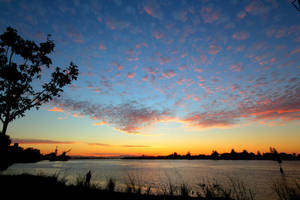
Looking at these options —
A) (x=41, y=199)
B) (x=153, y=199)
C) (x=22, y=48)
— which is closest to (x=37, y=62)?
(x=22, y=48)

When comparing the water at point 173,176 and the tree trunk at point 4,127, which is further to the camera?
the water at point 173,176

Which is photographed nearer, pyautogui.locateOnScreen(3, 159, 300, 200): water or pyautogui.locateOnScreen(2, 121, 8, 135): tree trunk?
pyautogui.locateOnScreen(2, 121, 8, 135): tree trunk

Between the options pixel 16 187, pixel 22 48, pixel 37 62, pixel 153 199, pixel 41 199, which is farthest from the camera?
pixel 37 62

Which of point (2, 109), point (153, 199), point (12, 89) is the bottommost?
point (153, 199)

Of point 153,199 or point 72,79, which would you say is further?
point 72,79

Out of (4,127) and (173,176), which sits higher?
(4,127)

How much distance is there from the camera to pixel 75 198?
24.7 feet

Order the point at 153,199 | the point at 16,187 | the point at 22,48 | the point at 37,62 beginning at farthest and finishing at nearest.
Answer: the point at 37,62, the point at 22,48, the point at 153,199, the point at 16,187

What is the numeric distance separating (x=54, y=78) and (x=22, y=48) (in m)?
2.38

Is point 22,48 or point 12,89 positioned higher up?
point 22,48

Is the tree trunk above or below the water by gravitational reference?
above

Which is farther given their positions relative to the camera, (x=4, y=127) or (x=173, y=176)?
(x=173, y=176)

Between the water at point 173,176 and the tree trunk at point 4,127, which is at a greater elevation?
the tree trunk at point 4,127

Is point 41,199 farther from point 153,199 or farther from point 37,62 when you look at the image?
point 37,62
